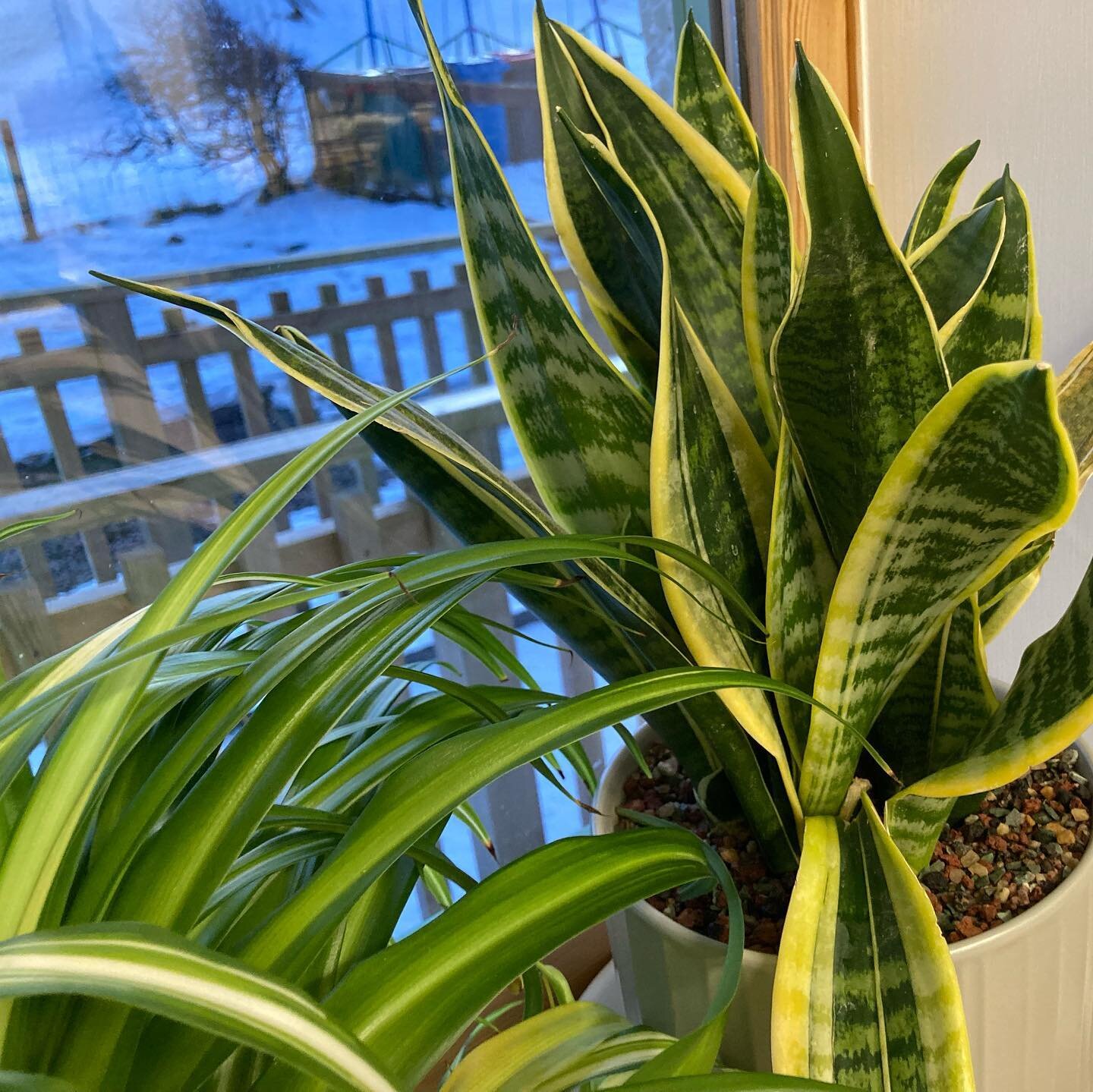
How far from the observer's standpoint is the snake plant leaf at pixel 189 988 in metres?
0.20

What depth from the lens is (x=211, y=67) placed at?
0.55 m

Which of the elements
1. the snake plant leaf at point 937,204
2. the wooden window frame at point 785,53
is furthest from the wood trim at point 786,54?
the snake plant leaf at point 937,204

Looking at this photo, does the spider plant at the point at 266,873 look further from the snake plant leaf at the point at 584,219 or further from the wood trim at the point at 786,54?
the wood trim at the point at 786,54

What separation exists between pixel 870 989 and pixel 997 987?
0.27ft

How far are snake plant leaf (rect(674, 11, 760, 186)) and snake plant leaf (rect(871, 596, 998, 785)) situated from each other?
0.24m

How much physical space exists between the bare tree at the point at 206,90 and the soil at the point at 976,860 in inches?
17.7

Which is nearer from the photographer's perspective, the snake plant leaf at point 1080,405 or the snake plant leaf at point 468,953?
the snake plant leaf at point 468,953

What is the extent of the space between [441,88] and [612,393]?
0.14 m

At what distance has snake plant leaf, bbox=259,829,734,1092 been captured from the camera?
A: 0.26 m

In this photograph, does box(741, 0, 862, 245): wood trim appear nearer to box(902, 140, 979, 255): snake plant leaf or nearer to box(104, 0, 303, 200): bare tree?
box(902, 140, 979, 255): snake plant leaf

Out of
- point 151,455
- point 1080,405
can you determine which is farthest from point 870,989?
point 151,455

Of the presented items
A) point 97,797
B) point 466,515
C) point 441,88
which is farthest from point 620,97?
point 97,797

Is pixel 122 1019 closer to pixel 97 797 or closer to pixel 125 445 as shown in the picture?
pixel 97 797

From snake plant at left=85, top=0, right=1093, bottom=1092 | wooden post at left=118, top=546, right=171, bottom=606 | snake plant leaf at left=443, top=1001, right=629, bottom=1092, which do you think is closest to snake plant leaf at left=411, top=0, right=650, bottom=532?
snake plant at left=85, top=0, right=1093, bottom=1092
